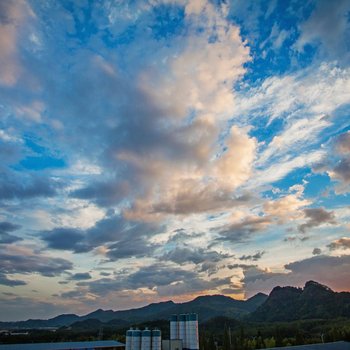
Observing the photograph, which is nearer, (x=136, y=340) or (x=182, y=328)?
(x=136, y=340)

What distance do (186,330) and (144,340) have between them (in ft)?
23.7

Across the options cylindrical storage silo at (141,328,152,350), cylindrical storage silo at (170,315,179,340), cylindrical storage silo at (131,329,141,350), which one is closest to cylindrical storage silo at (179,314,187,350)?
cylindrical storage silo at (170,315,179,340)

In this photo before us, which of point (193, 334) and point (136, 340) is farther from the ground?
point (193, 334)

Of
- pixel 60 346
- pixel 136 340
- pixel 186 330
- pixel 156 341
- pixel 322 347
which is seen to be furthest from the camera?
pixel 60 346

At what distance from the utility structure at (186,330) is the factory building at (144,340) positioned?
417cm

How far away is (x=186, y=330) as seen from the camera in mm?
53656

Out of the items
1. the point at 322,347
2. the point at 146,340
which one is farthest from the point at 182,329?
the point at 322,347

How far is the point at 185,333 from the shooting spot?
5362 cm

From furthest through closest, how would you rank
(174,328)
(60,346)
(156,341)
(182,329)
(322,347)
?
1. (60,346)
2. (322,347)
3. (174,328)
4. (182,329)
5. (156,341)

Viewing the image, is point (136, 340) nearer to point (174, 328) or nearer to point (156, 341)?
point (156, 341)

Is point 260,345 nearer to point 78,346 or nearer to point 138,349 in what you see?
point 78,346

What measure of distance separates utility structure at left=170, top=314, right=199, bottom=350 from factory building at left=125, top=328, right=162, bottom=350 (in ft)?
13.7

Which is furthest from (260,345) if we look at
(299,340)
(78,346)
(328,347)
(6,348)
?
(6,348)

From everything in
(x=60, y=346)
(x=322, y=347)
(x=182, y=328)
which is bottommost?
(x=322, y=347)
